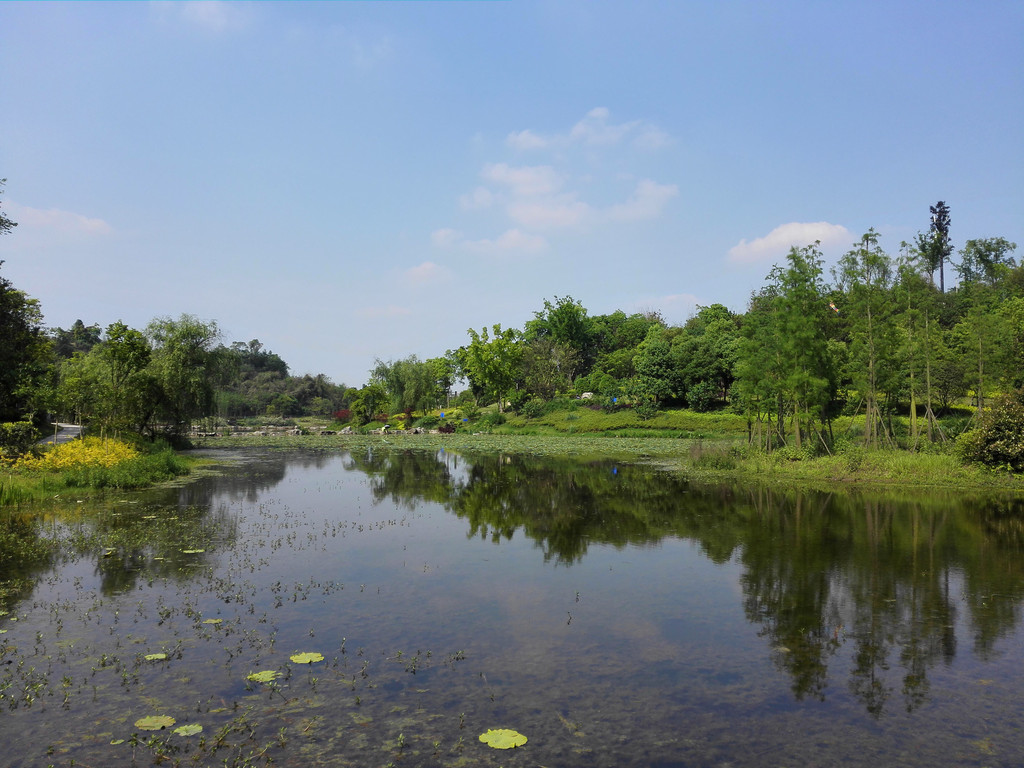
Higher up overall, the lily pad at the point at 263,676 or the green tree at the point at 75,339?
the green tree at the point at 75,339

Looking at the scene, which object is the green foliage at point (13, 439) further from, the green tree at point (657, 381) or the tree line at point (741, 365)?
the green tree at point (657, 381)

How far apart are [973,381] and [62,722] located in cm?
2900

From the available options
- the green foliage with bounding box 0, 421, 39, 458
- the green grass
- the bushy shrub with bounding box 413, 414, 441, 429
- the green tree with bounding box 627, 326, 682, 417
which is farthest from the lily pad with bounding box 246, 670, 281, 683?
the bushy shrub with bounding box 413, 414, 441, 429

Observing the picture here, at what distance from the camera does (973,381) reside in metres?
24.5

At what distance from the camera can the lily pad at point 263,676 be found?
659 cm

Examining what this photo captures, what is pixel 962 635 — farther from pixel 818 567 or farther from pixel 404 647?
pixel 404 647

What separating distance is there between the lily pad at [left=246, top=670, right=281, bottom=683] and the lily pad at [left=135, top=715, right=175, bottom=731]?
0.96 metres

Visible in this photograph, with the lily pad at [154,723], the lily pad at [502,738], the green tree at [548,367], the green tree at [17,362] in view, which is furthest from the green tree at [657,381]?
the lily pad at [154,723]

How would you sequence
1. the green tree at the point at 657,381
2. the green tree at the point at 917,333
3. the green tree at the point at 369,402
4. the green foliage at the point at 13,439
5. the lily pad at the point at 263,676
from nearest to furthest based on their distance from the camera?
the lily pad at the point at 263,676 < the green foliage at the point at 13,439 < the green tree at the point at 917,333 < the green tree at the point at 657,381 < the green tree at the point at 369,402

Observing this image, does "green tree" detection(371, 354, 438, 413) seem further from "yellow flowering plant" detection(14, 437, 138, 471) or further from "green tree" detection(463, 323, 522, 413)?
"yellow flowering plant" detection(14, 437, 138, 471)

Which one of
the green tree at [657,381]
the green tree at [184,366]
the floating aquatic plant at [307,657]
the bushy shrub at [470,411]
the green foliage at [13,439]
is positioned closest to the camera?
the floating aquatic plant at [307,657]

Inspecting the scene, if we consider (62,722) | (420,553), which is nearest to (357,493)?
(420,553)

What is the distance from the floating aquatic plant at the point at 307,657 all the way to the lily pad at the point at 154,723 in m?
1.52

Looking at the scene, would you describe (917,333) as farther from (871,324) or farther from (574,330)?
(574,330)
